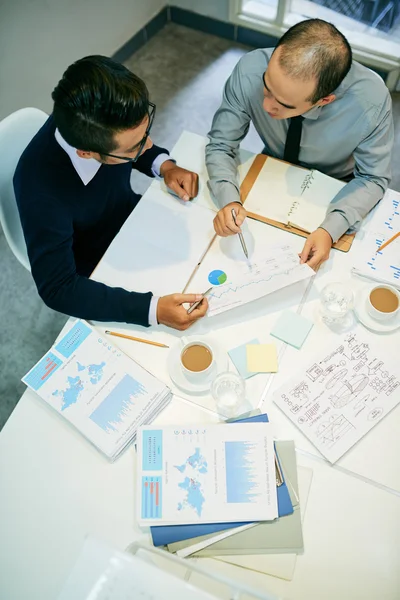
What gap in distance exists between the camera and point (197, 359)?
1.21 metres

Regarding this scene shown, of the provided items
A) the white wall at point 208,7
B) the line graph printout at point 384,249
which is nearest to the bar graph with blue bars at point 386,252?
the line graph printout at point 384,249

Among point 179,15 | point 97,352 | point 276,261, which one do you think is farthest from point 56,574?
point 179,15

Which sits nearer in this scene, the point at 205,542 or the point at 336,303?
the point at 205,542

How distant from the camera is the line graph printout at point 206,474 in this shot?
1056 millimetres

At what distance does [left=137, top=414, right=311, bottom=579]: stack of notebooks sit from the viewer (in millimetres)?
1039

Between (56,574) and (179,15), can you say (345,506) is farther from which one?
(179,15)

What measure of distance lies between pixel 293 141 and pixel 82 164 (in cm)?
71

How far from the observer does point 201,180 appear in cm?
151

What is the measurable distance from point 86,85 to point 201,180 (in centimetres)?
50

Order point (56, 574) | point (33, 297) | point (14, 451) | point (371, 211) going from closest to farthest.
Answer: point (56, 574), point (14, 451), point (371, 211), point (33, 297)

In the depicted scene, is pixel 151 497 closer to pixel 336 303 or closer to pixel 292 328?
pixel 292 328

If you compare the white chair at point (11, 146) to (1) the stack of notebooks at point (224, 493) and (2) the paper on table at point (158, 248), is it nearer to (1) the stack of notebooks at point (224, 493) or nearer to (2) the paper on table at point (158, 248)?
(2) the paper on table at point (158, 248)

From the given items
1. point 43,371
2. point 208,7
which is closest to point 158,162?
point 43,371

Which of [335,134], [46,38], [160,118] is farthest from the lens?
[160,118]
